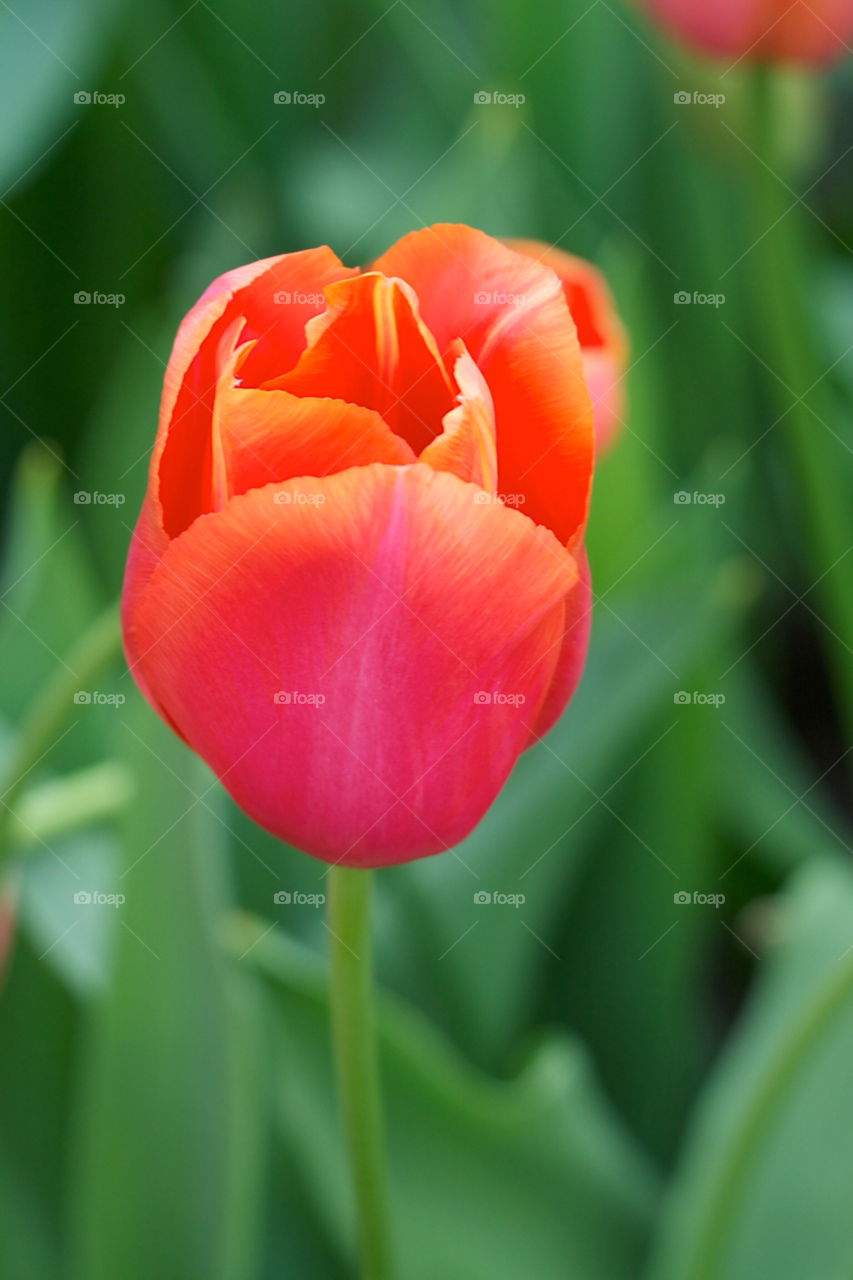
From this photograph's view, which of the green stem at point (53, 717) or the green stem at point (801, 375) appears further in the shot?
the green stem at point (801, 375)

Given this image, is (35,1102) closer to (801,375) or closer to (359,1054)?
(359,1054)

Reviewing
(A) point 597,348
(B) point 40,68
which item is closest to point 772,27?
(A) point 597,348

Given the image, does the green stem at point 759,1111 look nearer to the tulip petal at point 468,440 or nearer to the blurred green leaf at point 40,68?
the tulip petal at point 468,440

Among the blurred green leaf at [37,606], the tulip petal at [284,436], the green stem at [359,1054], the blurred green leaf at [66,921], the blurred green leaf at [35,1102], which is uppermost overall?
the tulip petal at [284,436]

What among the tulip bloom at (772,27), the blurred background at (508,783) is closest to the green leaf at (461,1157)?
the blurred background at (508,783)

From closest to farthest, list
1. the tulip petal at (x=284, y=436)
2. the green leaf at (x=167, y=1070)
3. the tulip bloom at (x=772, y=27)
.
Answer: the tulip petal at (x=284, y=436)
the green leaf at (x=167, y=1070)
the tulip bloom at (x=772, y=27)

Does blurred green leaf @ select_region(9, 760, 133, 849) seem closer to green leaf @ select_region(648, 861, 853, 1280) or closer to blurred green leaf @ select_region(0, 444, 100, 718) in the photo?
blurred green leaf @ select_region(0, 444, 100, 718)

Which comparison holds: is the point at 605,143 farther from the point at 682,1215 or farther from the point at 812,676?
the point at 682,1215
